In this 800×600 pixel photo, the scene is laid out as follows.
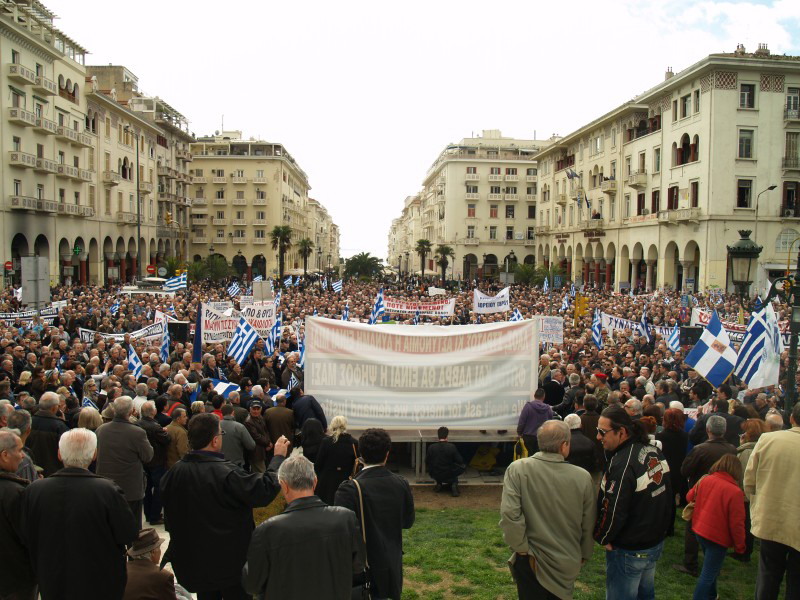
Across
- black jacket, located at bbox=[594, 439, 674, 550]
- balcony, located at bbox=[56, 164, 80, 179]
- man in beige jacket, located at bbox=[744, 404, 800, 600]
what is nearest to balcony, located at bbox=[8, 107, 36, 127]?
balcony, located at bbox=[56, 164, 80, 179]

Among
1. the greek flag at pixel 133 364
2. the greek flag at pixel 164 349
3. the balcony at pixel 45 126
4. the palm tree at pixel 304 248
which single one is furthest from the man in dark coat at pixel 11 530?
the palm tree at pixel 304 248

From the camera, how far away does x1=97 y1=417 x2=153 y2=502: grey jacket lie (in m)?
6.59

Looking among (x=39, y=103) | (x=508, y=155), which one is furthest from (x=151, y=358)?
(x=508, y=155)

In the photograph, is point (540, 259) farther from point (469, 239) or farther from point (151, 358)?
point (151, 358)

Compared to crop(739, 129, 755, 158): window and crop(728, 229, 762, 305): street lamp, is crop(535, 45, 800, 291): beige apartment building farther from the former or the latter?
crop(728, 229, 762, 305): street lamp

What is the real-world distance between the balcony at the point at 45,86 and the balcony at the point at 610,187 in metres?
40.5

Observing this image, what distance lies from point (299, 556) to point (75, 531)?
1.49m

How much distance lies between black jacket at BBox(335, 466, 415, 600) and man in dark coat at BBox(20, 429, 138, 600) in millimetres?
1440

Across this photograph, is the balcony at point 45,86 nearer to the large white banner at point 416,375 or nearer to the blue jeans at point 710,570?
the large white banner at point 416,375

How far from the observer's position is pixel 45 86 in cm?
4175

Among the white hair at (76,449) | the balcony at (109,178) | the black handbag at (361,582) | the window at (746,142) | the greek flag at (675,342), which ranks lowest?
the black handbag at (361,582)

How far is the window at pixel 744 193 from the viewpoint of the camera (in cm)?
4062

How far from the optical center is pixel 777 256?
40.4m

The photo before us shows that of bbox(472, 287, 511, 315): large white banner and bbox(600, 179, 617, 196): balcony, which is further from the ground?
bbox(600, 179, 617, 196): balcony
